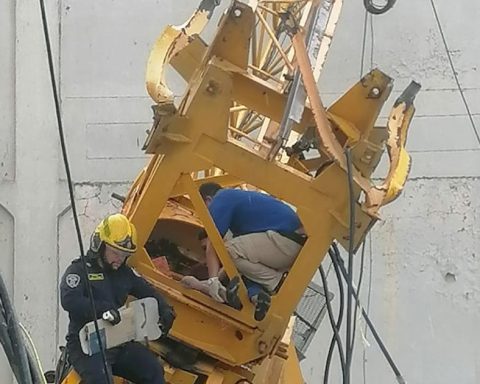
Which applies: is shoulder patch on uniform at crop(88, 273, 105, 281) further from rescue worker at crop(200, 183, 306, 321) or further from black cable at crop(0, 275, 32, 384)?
black cable at crop(0, 275, 32, 384)

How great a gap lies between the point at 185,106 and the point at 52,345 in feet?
20.1

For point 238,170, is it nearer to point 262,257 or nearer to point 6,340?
point 262,257

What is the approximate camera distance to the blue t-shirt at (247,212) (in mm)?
5988

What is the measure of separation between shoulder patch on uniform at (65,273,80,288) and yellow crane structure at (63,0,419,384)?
0.48 meters

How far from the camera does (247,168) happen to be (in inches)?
223

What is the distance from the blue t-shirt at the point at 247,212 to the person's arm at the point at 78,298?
94 cm

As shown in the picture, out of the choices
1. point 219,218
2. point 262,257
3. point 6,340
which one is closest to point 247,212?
point 219,218

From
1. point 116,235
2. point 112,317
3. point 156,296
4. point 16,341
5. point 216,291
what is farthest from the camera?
point 216,291

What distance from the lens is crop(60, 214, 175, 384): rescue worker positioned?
527cm

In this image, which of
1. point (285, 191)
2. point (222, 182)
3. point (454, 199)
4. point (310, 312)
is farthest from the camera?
point (454, 199)

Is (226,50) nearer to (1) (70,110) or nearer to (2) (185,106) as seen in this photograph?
(2) (185,106)

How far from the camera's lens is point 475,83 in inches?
441

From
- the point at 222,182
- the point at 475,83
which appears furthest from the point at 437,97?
the point at 222,182

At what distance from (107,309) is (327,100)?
6.28 metres
